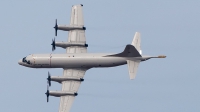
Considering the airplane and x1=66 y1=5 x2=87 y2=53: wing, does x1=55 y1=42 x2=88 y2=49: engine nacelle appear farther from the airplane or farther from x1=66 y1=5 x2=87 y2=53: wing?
x1=66 y1=5 x2=87 y2=53: wing

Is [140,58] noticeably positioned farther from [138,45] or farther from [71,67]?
[71,67]

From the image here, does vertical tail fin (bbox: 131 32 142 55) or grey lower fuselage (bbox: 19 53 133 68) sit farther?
vertical tail fin (bbox: 131 32 142 55)

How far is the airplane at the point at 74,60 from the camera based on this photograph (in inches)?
6240

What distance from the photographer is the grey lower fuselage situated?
16200 cm

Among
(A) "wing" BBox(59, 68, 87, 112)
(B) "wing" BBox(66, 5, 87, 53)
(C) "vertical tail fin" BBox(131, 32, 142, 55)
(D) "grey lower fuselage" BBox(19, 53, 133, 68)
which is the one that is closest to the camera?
(A) "wing" BBox(59, 68, 87, 112)

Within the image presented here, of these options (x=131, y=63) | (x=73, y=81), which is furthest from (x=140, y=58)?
(x=73, y=81)

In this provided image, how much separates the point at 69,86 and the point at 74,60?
18.5 ft

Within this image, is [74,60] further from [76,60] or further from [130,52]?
[130,52]

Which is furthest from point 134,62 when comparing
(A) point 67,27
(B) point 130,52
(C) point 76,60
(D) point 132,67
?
(A) point 67,27

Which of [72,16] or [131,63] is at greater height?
[72,16]

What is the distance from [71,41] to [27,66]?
34.2ft

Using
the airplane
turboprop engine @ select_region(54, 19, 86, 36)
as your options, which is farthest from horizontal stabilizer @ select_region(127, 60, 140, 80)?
turboprop engine @ select_region(54, 19, 86, 36)

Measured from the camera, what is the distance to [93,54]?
162375 millimetres

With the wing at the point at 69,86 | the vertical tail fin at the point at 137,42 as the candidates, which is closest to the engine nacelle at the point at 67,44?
the wing at the point at 69,86
